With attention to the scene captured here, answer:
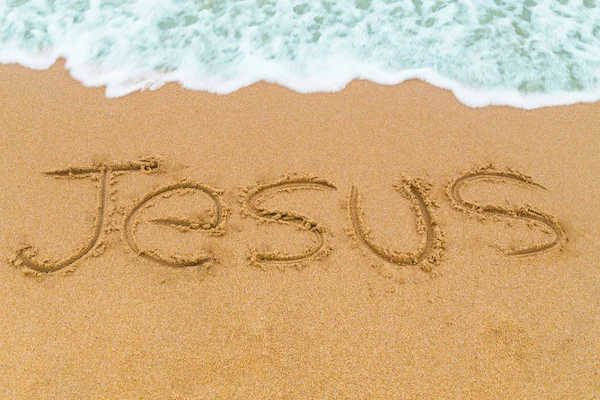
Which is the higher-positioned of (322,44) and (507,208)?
(322,44)

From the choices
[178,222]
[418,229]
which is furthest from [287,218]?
[418,229]

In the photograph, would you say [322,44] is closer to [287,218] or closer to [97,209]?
[287,218]

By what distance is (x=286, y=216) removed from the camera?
102 inches

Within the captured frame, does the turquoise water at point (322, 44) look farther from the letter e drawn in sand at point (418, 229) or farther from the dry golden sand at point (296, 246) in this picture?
the letter e drawn in sand at point (418, 229)

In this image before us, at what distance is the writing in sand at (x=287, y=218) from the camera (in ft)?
7.91

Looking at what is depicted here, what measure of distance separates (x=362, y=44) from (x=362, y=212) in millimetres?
1778

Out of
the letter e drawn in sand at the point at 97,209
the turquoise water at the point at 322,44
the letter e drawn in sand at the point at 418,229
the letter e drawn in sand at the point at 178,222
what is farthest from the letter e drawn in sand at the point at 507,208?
the letter e drawn in sand at the point at 97,209

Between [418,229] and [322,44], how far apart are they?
200 centimetres

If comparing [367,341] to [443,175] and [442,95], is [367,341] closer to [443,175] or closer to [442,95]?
[443,175]

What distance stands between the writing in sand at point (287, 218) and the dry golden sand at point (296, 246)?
0.01 meters

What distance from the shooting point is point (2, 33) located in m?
3.87

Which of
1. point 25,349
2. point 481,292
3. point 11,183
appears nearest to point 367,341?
point 481,292

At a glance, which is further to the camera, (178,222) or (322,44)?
(322,44)

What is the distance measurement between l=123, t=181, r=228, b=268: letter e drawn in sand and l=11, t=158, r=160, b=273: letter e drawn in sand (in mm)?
193
